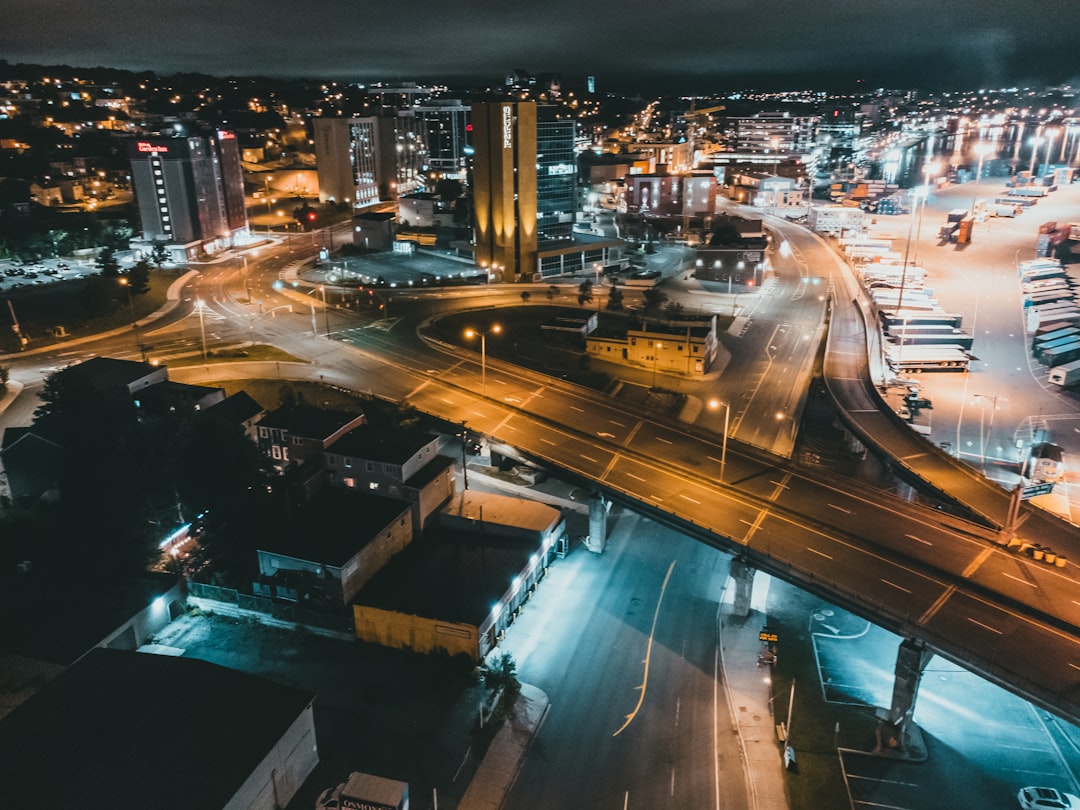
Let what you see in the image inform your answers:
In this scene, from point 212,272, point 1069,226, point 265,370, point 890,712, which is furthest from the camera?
point 1069,226

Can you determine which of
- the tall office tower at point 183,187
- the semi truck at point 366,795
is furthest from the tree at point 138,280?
the semi truck at point 366,795

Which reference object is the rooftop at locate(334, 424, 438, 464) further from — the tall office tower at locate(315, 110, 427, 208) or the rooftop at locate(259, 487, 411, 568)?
the tall office tower at locate(315, 110, 427, 208)

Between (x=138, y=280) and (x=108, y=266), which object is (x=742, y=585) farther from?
(x=108, y=266)

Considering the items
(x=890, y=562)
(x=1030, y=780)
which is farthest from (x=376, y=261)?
(x=1030, y=780)

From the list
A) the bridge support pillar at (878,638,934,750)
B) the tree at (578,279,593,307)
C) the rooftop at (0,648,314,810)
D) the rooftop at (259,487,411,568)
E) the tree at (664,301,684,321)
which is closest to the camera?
the rooftop at (0,648,314,810)

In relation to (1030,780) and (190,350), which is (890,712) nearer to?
(1030,780)

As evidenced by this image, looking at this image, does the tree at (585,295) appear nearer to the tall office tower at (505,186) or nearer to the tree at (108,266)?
the tall office tower at (505,186)

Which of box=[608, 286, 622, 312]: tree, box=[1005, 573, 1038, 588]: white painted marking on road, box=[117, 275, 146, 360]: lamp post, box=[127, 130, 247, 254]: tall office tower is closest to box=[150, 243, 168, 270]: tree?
box=[127, 130, 247, 254]: tall office tower
